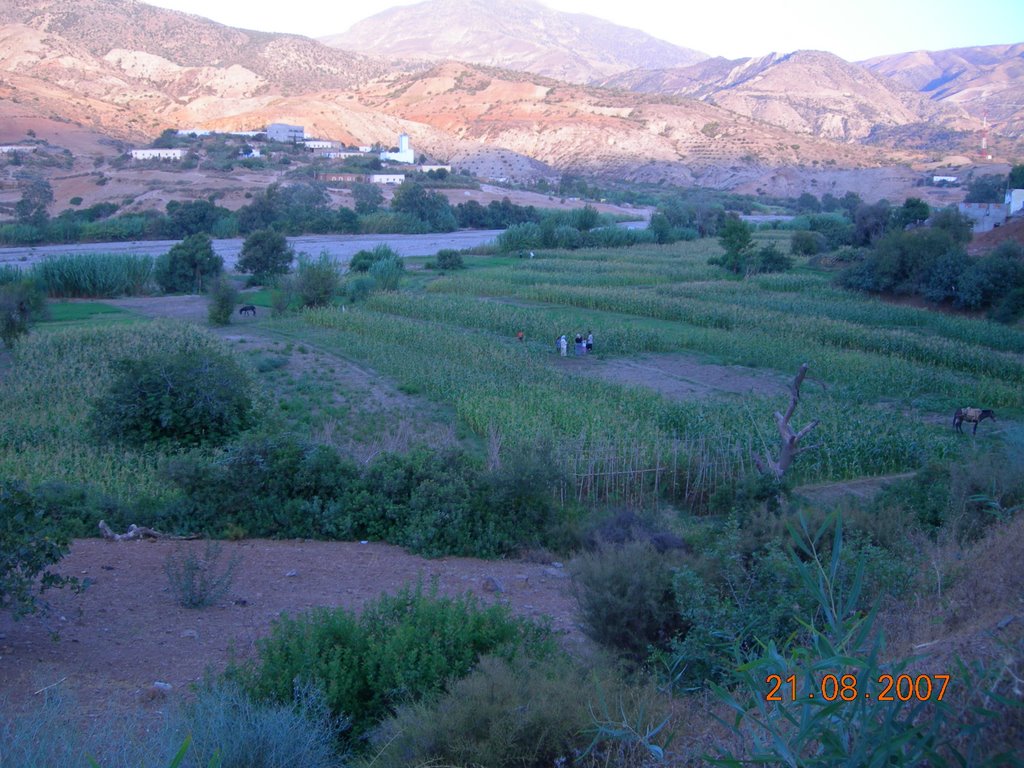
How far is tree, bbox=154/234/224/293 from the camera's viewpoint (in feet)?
130

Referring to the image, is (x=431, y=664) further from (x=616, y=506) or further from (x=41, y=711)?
(x=616, y=506)

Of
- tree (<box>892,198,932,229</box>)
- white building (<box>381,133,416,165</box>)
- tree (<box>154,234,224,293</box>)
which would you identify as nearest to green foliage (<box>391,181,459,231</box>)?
white building (<box>381,133,416,165</box>)

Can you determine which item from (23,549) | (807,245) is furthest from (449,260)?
(23,549)

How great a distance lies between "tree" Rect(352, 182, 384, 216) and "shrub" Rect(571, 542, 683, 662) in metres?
69.3

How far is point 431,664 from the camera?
17.1ft

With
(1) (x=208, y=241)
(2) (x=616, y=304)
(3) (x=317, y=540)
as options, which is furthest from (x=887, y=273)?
(3) (x=317, y=540)

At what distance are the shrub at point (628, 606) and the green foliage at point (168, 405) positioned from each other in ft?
32.7

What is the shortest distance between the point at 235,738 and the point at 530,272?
133ft

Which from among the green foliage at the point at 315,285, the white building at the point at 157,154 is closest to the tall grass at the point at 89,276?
the green foliage at the point at 315,285

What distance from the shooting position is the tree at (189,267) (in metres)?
39.6

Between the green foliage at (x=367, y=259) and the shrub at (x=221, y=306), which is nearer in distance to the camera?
the shrub at (x=221, y=306)

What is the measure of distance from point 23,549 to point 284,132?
358 ft

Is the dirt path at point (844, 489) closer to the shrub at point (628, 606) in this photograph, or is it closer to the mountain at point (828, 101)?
the shrub at point (628, 606)

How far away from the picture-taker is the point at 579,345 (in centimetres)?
2511
